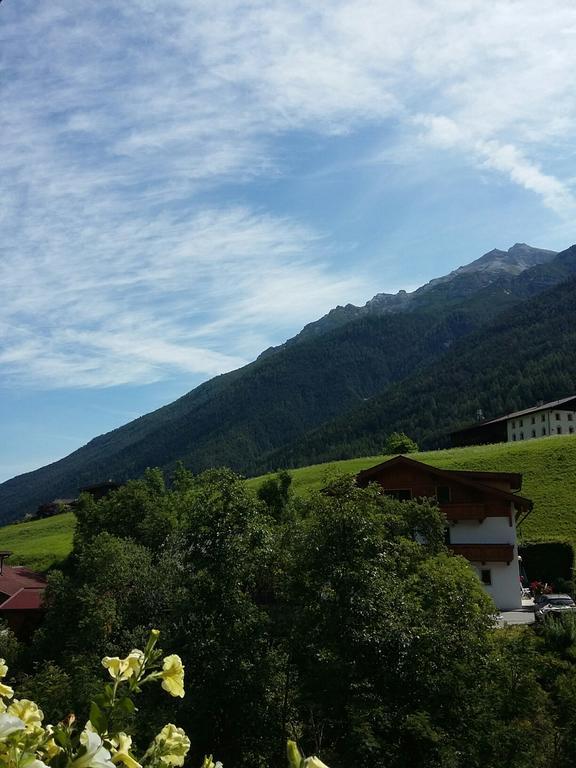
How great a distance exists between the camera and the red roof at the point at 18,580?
43.6 m

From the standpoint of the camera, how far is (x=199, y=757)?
1716 cm

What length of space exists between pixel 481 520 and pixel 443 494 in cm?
252

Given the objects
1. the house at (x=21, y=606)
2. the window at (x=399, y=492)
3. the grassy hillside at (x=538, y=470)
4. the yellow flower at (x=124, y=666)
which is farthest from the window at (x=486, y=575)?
the yellow flower at (x=124, y=666)

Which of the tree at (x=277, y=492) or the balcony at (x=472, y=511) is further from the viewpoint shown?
the tree at (x=277, y=492)

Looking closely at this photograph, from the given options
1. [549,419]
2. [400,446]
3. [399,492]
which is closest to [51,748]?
[399,492]

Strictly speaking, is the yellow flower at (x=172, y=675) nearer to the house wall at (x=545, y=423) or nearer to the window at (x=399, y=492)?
the window at (x=399, y=492)

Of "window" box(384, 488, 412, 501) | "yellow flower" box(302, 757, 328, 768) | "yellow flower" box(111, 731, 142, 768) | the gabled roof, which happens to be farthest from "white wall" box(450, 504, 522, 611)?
"yellow flower" box(302, 757, 328, 768)

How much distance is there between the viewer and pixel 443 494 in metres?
36.8

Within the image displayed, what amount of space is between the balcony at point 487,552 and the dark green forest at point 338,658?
48.9 ft

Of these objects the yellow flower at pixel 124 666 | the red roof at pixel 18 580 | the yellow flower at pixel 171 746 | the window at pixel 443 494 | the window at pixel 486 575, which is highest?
the yellow flower at pixel 124 666

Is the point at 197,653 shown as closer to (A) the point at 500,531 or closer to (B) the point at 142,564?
(B) the point at 142,564

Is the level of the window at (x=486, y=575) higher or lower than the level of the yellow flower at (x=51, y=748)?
lower

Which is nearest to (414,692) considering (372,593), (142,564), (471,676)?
(471,676)

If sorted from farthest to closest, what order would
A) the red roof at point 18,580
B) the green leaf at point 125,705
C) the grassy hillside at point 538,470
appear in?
the grassy hillside at point 538,470
the red roof at point 18,580
the green leaf at point 125,705
